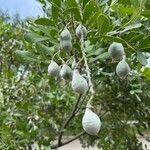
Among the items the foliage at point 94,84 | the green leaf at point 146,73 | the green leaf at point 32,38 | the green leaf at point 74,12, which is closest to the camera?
the green leaf at point 74,12

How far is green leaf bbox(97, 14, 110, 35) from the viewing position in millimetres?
1175

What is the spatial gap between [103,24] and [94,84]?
1117 millimetres

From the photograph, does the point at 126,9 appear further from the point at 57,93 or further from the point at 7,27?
the point at 7,27

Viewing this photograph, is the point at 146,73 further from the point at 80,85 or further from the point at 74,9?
the point at 80,85

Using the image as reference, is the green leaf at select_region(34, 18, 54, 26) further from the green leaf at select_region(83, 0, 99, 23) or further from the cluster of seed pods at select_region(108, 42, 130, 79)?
the cluster of seed pods at select_region(108, 42, 130, 79)

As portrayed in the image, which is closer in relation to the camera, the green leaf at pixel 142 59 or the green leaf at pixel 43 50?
the green leaf at pixel 142 59

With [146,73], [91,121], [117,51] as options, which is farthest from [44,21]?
[146,73]

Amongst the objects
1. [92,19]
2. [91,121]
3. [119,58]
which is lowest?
[91,121]

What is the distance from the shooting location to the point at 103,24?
1.20 metres

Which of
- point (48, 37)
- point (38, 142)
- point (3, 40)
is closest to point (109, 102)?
point (38, 142)

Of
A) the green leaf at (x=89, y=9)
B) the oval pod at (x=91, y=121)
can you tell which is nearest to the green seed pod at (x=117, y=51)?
the green leaf at (x=89, y=9)

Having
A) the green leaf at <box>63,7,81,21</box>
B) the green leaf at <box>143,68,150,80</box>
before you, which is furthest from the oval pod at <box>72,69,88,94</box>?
the green leaf at <box>143,68,150,80</box>

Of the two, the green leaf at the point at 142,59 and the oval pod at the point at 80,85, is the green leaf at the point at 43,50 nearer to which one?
the green leaf at the point at 142,59

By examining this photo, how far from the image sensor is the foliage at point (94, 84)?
1296 millimetres
